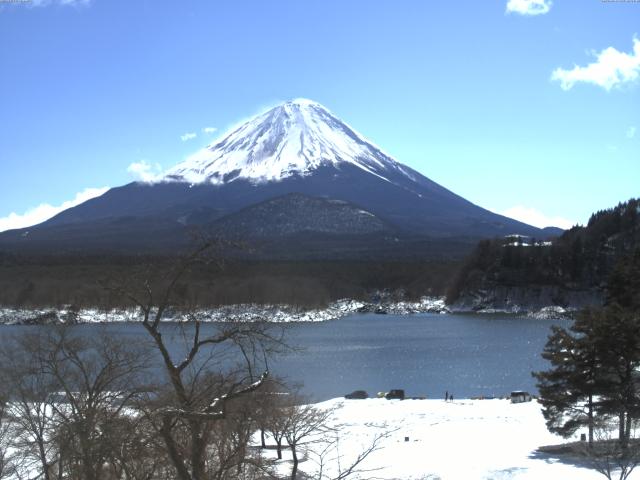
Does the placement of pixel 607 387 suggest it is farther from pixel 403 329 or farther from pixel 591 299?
pixel 591 299

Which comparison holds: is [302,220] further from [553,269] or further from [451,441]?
[451,441]

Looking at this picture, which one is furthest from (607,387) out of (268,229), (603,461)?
(268,229)

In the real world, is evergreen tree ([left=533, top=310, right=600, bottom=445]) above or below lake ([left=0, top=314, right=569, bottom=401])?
above

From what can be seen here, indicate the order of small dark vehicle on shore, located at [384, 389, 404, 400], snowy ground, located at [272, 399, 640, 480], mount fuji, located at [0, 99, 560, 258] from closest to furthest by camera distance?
snowy ground, located at [272, 399, 640, 480] < small dark vehicle on shore, located at [384, 389, 404, 400] < mount fuji, located at [0, 99, 560, 258]

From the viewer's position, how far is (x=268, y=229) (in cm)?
15250

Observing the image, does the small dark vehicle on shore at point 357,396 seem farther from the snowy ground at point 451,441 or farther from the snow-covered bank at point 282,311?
the snow-covered bank at point 282,311

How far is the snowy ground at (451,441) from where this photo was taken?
15.5 m

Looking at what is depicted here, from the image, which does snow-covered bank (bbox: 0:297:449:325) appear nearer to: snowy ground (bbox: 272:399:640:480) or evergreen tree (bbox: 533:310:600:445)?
snowy ground (bbox: 272:399:640:480)

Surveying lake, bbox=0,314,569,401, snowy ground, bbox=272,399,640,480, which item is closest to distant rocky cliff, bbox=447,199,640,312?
lake, bbox=0,314,569,401

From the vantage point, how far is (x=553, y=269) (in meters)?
90.7

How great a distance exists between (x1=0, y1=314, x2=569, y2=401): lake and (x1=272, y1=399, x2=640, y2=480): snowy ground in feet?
11.3

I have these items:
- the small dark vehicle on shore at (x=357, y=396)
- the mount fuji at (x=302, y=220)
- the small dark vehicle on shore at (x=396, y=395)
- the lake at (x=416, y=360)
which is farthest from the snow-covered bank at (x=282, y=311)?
the small dark vehicle on shore at (x=396, y=395)

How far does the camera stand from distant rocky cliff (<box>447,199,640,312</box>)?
88.5m

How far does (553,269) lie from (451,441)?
75.7 meters
